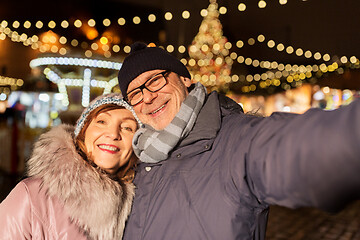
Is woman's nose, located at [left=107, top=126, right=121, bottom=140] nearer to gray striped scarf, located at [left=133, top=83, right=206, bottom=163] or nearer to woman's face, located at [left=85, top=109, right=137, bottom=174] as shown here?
woman's face, located at [left=85, top=109, right=137, bottom=174]

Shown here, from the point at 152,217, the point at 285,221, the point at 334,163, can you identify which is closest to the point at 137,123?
the point at 152,217

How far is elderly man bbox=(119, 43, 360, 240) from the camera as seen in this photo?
1051 millimetres

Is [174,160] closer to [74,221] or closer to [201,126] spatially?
[201,126]

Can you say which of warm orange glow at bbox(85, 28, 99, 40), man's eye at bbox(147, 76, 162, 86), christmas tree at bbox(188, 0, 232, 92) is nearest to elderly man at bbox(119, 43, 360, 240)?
man's eye at bbox(147, 76, 162, 86)

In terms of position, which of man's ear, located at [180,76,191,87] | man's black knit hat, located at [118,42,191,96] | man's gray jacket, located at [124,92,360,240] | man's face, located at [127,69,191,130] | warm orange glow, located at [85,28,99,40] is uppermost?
warm orange glow, located at [85,28,99,40]

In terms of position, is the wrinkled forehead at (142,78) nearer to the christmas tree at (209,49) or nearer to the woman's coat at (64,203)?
the woman's coat at (64,203)

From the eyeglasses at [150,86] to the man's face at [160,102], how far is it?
0.07 ft

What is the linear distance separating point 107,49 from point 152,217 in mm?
21584

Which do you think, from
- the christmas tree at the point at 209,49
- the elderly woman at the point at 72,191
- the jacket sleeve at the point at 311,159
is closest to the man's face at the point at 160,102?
the elderly woman at the point at 72,191

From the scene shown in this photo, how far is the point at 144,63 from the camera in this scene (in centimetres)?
225

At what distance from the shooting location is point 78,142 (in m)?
2.25

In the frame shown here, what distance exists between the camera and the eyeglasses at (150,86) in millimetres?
2219

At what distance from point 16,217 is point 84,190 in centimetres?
39

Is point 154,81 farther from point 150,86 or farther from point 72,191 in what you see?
point 72,191
